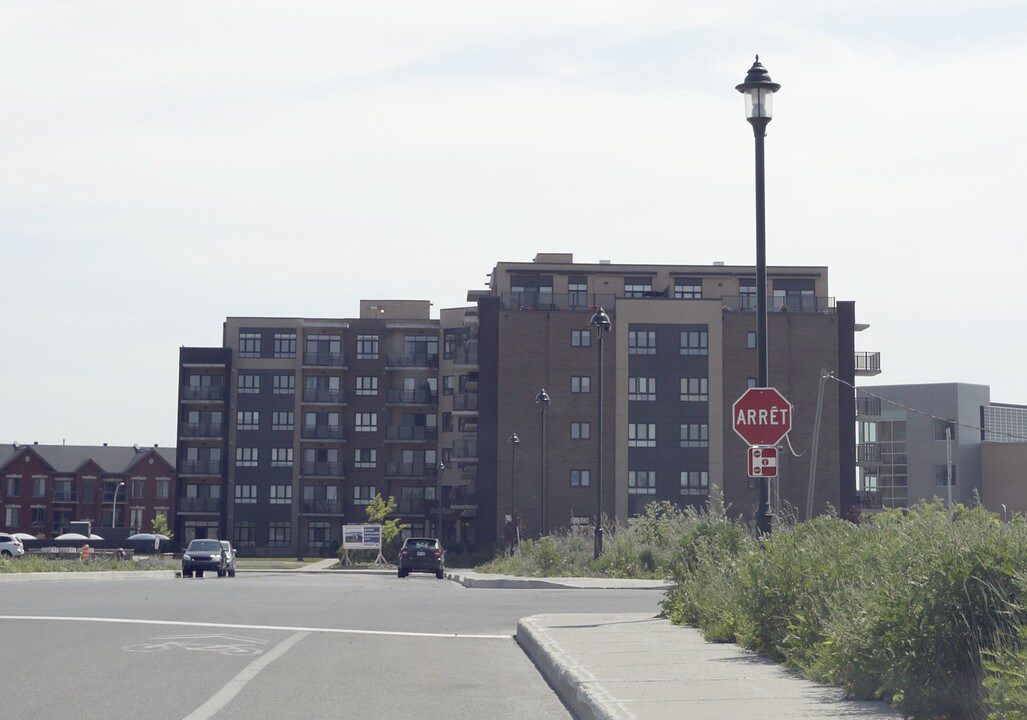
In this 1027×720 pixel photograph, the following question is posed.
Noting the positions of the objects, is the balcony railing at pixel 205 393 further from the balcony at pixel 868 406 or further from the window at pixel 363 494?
the balcony at pixel 868 406

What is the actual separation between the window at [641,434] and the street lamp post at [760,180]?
66270 millimetres

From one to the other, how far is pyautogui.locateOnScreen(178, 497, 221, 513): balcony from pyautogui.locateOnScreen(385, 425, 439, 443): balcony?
14711 mm

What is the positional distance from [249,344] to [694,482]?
38.8 metres

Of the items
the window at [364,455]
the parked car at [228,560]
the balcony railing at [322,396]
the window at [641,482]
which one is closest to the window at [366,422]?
the window at [364,455]

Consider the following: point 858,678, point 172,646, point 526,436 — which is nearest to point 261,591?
point 172,646

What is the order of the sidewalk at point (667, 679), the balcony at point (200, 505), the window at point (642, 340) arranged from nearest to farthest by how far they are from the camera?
the sidewalk at point (667, 679), the window at point (642, 340), the balcony at point (200, 505)

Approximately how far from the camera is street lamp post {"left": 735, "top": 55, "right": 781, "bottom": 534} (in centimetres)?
1641

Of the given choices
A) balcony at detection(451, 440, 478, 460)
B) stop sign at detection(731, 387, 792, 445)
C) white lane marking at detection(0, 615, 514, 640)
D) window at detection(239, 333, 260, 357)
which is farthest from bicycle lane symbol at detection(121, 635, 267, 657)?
window at detection(239, 333, 260, 357)

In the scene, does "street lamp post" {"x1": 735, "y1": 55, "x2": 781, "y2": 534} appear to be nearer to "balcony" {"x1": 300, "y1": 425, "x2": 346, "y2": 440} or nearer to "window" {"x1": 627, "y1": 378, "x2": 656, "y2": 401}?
"window" {"x1": 627, "y1": 378, "x2": 656, "y2": 401}

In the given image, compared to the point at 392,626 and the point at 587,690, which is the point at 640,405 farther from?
the point at 587,690

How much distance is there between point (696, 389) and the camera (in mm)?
83750

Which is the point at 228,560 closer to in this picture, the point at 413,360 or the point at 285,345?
the point at 413,360

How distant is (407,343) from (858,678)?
300ft

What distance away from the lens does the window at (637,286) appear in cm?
8906
